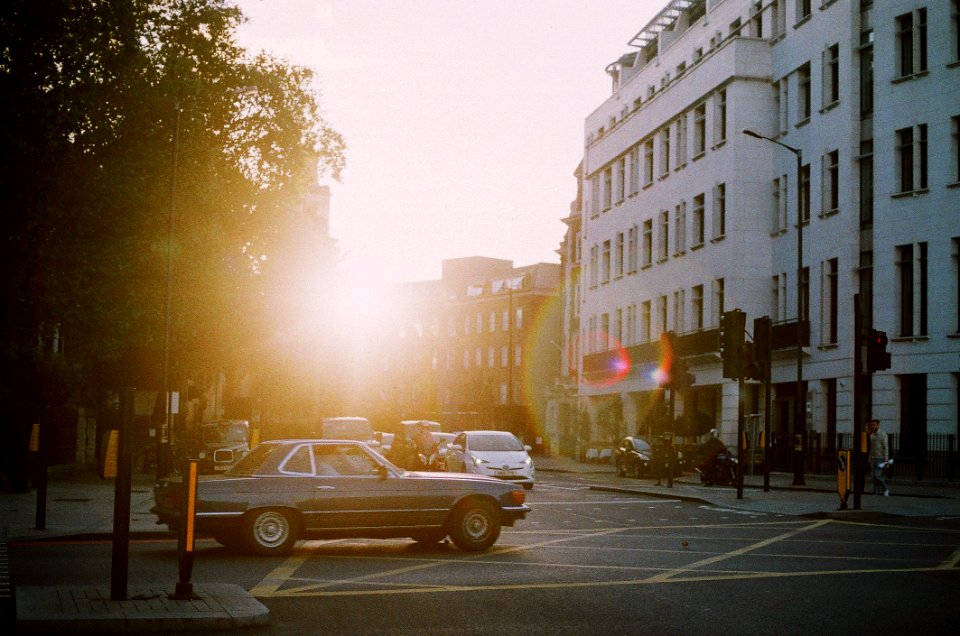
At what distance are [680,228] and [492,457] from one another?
29.5m

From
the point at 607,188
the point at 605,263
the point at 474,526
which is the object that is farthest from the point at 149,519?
the point at 607,188

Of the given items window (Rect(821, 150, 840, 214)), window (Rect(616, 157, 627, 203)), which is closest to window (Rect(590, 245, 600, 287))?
window (Rect(616, 157, 627, 203))

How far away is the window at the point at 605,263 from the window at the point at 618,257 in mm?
1576

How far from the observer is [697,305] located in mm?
57062

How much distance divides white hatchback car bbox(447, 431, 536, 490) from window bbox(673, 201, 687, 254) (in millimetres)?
26981

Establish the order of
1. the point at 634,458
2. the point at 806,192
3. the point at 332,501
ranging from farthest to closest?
the point at 806,192, the point at 634,458, the point at 332,501

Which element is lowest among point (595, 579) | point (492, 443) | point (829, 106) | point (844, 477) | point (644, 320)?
point (595, 579)

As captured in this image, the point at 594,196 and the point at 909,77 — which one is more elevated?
the point at 594,196

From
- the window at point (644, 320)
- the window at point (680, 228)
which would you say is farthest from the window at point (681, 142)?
the window at point (644, 320)

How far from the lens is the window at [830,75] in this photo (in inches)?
1804

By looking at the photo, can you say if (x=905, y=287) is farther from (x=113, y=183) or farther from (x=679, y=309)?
(x=113, y=183)

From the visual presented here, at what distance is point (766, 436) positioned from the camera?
33719 millimetres

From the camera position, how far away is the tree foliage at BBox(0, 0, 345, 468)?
26641 millimetres

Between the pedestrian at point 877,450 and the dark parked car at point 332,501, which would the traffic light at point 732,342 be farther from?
the dark parked car at point 332,501
